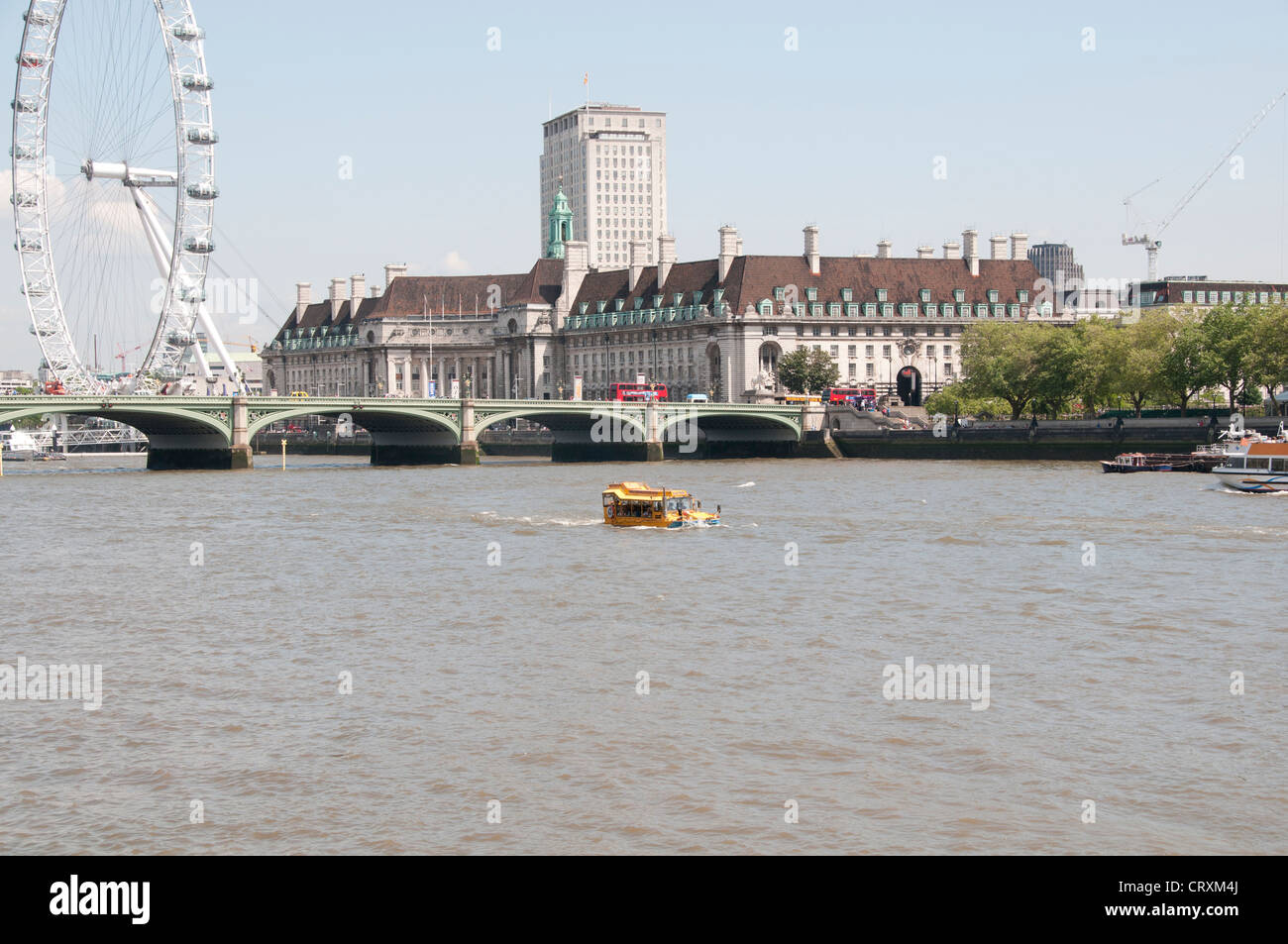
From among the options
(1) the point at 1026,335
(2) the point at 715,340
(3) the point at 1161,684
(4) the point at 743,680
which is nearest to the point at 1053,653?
(3) the point at 1161,684

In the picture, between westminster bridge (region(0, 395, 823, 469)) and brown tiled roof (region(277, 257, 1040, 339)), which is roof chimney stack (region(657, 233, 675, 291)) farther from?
westminster bridge (region(0, 395, 823, 469))

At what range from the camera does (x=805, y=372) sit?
128m

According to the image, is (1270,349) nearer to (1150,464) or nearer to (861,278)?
(1150,464)

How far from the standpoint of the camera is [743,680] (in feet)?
71.5

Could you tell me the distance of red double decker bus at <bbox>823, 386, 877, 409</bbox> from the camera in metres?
121

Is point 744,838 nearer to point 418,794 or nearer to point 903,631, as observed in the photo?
point 418,794

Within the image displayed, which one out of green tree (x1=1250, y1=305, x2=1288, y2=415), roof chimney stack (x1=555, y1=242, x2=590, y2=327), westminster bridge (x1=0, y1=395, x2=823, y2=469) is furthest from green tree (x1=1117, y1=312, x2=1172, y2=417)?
roof chimney stack (x1=555, y1=242, x2=590, y2=327)

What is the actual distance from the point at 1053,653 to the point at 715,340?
372 ft

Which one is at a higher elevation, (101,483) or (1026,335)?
(1026,335)

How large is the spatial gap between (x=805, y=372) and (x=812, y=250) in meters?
15.5

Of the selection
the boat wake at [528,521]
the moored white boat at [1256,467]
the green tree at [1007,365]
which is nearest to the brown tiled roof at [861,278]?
the green tree at [1007,365]

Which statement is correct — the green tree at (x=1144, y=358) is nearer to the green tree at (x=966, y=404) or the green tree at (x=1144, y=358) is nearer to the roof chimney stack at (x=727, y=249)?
the green tree at (x=966, y=404)

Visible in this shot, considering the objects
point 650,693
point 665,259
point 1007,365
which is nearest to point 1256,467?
point 1007,365

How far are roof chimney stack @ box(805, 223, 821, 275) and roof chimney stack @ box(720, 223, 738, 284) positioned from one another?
6470 millimetres
